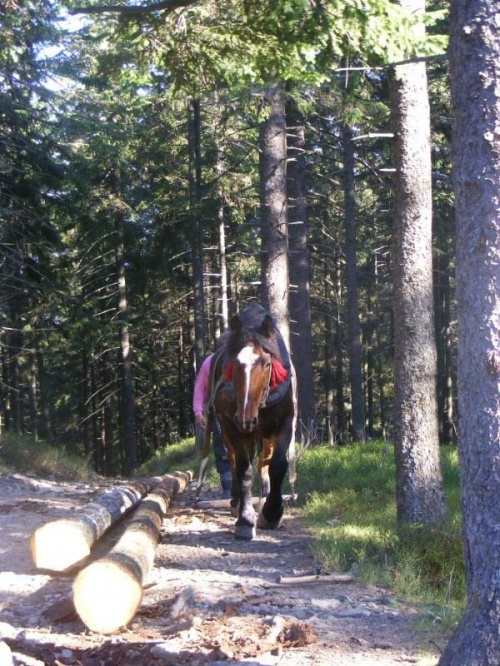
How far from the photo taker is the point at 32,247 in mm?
19344

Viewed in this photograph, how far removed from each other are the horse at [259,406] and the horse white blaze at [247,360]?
1cm

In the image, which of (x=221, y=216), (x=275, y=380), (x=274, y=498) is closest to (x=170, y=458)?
(x=221, y=216)

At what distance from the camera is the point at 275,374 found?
8.88 metres

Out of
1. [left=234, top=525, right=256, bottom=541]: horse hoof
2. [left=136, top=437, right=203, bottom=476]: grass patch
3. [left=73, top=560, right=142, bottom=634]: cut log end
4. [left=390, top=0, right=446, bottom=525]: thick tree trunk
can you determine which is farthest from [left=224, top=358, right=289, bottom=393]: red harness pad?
[left=136, top=437, right=203, bottom=476]: grass patch

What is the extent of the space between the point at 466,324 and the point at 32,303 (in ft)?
65.4

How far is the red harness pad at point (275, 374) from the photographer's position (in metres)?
8.71

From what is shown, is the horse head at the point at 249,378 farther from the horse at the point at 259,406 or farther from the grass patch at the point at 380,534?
the grass patch at the point at 380,534

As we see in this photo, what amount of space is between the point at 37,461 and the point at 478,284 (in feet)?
54.1

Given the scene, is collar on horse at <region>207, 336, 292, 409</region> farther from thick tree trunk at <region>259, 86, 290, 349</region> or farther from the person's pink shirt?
thick tree trunk at <region>259, 86, 290, 349</region>

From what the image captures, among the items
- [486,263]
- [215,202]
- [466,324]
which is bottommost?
Result: [466,324]

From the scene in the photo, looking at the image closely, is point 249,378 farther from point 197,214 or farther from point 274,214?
point 197,214

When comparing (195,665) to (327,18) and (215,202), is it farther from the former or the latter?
(215,202)

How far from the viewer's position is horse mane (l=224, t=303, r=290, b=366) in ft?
28.3

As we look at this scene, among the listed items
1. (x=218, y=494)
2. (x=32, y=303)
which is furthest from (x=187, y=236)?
(x=218, y=494)
